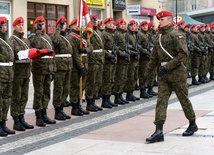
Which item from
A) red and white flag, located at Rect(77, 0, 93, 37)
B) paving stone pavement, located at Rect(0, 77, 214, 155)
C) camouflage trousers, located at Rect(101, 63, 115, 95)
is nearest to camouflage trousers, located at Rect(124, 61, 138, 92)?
camouflage trousers, located at Rect(101, 63, 115, 95)

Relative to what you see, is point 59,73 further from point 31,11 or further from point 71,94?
point 31,11

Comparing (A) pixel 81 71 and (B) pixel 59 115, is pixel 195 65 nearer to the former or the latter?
(A) pixel 81 71

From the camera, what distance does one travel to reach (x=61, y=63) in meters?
11.2

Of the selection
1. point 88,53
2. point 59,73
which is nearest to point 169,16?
point 59,73

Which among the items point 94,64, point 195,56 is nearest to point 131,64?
point 94,64

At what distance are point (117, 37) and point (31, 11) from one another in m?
14.0

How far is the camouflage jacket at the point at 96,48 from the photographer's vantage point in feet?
41.6

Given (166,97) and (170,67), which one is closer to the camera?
(170,67)

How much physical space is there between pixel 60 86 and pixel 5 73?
6.30ft

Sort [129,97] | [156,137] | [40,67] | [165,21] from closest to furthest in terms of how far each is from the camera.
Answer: [156,137]
[165,21]
[40,67]
[129,97]

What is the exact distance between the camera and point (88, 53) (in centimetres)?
1258

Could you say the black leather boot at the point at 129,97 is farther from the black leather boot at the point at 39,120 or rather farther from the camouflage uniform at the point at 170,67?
the camouflage uniform at the point at 170,67

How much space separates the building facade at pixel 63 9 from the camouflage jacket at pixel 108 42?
12281 mm

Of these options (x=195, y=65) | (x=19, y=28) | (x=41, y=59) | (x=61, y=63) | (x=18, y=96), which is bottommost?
(x=195, y=65)
